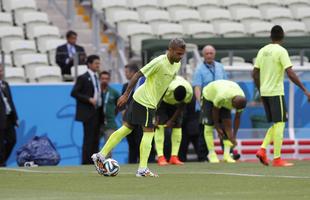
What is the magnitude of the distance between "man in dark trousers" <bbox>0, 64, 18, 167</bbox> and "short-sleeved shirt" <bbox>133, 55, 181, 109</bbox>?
5976 millimetres

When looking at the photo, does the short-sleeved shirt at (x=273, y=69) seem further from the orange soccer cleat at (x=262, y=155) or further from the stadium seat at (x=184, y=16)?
the stadium seat at (x=184, y=16)

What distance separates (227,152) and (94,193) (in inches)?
314

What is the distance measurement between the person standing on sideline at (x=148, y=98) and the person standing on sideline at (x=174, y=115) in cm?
418

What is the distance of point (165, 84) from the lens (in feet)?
51.9

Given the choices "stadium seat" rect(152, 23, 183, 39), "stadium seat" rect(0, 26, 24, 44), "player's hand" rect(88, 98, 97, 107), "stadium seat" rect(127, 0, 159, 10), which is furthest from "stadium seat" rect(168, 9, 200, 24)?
"player's hand" rect(88, 98, 97, 107)

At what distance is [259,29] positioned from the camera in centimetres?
2677

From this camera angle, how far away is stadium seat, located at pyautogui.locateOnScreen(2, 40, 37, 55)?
23656 millimetres

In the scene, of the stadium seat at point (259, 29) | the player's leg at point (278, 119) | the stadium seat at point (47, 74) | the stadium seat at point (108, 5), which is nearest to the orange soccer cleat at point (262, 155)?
the player's leg at point (278, 119)

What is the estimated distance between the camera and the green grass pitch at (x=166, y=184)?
40.4 ft

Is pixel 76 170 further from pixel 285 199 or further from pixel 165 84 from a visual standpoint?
pixel 285 199

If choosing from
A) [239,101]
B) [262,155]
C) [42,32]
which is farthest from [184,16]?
[262,155]

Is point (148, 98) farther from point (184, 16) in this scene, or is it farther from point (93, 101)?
point (184, 16)

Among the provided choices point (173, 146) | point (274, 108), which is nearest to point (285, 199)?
point (274, 108)

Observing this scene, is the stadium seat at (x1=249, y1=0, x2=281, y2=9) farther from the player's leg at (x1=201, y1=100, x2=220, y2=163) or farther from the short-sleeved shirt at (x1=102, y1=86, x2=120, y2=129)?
the player's leg at (x1=201, y1=100, x2=220, y2=163)
